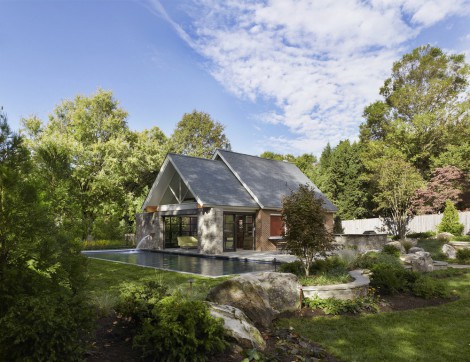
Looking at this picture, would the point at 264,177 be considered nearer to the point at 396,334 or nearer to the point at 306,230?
the point at 306,230

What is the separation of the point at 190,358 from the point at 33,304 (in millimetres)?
1796

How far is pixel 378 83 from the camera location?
4097 centimetres

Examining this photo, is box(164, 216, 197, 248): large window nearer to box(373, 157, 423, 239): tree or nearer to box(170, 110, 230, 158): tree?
box(373, 157, 423, 239): tree

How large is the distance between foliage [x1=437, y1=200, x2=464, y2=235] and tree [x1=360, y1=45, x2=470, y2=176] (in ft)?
29.2

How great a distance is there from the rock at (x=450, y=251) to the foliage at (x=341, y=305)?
40.2 feet

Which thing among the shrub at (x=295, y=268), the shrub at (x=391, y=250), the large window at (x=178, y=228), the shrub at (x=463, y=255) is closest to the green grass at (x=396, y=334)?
the shrub at (x=295, y=268)

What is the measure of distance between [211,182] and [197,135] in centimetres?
2790

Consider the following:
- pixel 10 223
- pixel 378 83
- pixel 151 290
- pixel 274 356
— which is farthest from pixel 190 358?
pixel 378 83

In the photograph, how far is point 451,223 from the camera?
24000 mm

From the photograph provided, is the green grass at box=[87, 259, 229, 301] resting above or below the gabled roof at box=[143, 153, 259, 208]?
below

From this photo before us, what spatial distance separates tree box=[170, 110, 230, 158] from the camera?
47375mm

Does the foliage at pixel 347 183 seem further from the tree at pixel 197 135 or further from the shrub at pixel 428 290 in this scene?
the shrub at pixel 428 290

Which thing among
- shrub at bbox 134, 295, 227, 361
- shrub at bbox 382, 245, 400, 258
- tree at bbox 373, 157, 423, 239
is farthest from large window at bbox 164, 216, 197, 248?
shrub at bbox 134, 295, 227, 361

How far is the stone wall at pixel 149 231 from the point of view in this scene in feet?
77.3
